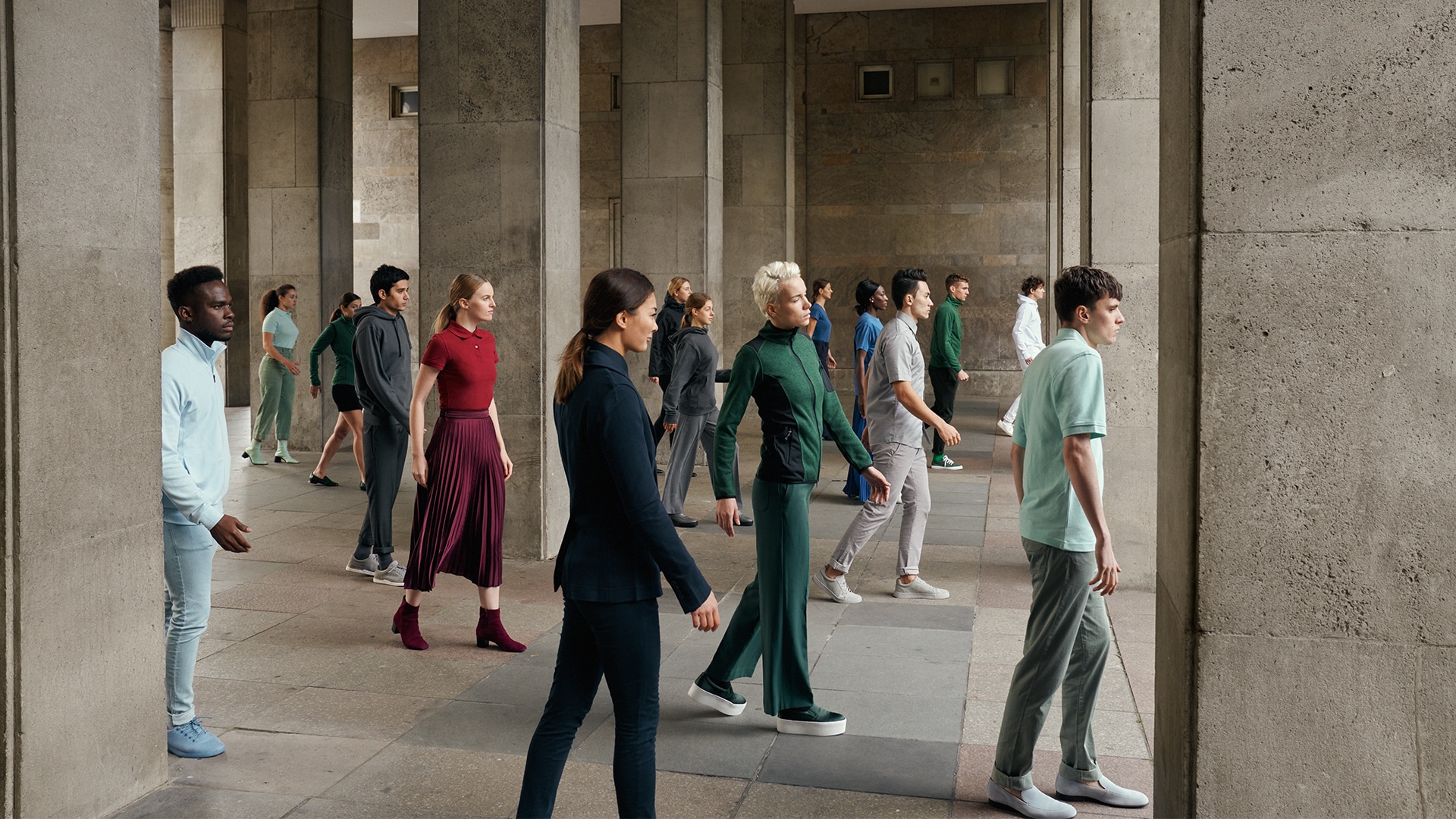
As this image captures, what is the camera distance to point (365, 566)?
8.70m

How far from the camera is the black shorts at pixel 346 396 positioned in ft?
37.0

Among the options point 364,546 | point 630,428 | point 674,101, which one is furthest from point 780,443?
point 674,101

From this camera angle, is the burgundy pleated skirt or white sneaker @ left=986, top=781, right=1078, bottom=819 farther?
the burgundy pleated skirt

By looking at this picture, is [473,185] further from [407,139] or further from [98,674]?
[407,139]

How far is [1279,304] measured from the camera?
3.17 meters

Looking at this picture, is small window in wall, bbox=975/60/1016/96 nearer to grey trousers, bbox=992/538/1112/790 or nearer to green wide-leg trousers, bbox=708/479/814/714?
green wide-leg trousers, bbox=708/479/814/714

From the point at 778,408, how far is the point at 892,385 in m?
2.44

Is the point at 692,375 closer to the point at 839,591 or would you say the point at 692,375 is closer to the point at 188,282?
the point at 839,591

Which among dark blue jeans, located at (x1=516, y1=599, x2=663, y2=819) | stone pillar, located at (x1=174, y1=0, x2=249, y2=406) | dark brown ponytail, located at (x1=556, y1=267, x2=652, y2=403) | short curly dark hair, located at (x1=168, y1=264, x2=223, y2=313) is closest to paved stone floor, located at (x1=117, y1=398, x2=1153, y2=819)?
dark blue jeans, located at (x1=516, y1=599, x2=663, y2=819)

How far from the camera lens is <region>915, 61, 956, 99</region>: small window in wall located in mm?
24516

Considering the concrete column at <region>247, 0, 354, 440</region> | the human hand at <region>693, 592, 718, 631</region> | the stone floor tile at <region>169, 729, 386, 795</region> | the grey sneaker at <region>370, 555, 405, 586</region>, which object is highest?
the concrete column at <region>247, 0, 354, 440</region>

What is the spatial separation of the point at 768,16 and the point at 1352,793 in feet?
56.8

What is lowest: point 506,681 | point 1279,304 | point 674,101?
point 506,681

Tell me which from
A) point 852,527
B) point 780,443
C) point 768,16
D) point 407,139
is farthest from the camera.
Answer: point 407,139
